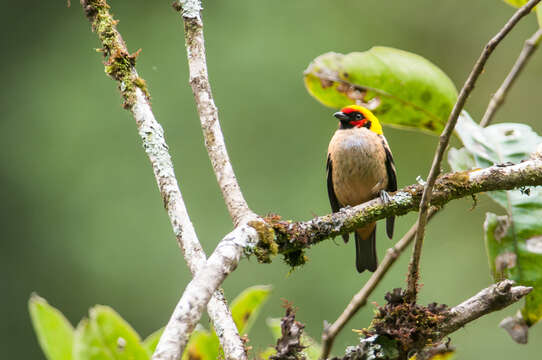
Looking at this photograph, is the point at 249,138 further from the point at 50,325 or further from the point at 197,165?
the point at 50,325

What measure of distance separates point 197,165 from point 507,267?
25.3ft

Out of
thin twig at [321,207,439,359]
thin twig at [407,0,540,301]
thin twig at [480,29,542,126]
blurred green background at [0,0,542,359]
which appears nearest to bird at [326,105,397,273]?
thin twig at [480,29,542,126]

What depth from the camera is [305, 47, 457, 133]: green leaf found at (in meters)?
3.37

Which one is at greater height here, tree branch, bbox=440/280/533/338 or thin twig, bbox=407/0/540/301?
thin twig, bbox=407/0/540/301

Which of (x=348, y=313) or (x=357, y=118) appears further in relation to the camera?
(x=357, y=118)

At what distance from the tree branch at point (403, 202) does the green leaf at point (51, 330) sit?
33.0 inches

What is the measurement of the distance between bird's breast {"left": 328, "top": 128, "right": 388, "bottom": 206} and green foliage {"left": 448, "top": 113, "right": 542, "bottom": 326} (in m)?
1.22

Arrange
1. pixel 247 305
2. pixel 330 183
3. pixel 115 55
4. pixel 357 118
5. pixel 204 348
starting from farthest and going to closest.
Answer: pixel 357 118, pixel 330 183, pixel 115 55, pixel 247 305, pixel 204 348

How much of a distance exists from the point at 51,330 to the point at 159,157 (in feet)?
2.52

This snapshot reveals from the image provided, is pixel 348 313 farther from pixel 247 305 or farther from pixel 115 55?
pixel 115 55

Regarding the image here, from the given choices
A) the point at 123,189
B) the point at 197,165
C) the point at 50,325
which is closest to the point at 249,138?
the point at 197,165

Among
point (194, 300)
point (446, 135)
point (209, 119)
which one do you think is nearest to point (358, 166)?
point (209, 119)

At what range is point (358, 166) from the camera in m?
4.61

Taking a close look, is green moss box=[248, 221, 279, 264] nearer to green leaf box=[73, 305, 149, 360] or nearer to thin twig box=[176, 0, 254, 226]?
thin twig box=[176, 0, 254, 226]
